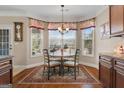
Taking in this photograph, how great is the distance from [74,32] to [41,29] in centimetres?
177

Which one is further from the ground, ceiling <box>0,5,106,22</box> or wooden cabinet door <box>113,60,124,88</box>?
ceiling <box>0,5,106,22</box>

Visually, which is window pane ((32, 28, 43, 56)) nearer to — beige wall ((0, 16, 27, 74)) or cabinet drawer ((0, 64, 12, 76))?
beige wall ((0, 16, 27, 74))

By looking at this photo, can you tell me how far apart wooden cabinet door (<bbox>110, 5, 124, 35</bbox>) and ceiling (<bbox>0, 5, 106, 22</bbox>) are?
2.19 metres

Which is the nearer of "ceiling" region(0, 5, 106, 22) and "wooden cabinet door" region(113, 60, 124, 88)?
A: "wooden cabinet door" region(113, 60, 124, 88)

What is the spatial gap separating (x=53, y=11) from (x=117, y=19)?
4475mm

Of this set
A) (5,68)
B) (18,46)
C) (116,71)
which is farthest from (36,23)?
(116,71)

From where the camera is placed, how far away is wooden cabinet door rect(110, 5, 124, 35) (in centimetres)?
344

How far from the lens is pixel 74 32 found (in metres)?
9.60

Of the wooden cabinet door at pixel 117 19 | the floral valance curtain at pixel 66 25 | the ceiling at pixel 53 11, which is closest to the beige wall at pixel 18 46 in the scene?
the ceiling at pixel 53 11

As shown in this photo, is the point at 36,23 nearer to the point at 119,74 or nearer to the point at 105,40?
the point at 105,40

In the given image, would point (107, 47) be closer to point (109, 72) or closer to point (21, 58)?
point (109, 72)

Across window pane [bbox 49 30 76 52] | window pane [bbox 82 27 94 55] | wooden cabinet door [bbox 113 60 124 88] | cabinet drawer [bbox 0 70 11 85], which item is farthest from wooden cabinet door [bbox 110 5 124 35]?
window pane [bbox 49 30 76 52]

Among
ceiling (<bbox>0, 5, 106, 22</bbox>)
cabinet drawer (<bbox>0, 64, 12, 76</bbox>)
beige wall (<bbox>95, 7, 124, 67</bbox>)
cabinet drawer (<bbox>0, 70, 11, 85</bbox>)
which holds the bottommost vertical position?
cabinet drawer (<bbox>0, 70, 11, 85</bbox>)
